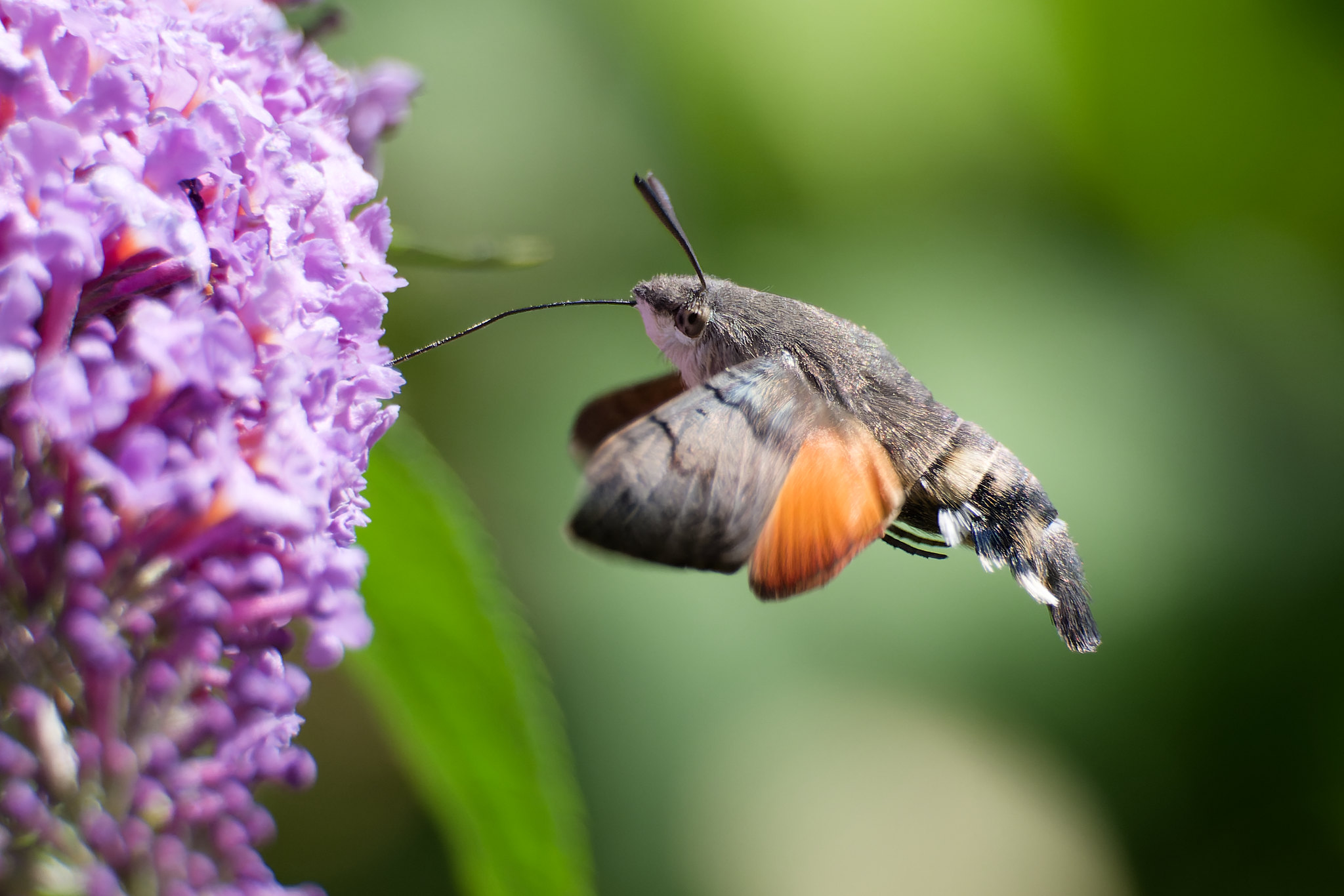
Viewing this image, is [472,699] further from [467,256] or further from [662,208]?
[662,208]

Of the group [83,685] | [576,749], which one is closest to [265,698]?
[83,685]

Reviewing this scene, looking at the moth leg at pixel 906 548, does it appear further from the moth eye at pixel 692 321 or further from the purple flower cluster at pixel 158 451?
the purple flower cluster at pixel 158 451

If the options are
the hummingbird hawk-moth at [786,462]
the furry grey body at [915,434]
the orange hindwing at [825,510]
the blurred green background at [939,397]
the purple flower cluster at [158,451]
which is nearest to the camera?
the purple flower cluster at [158,451]

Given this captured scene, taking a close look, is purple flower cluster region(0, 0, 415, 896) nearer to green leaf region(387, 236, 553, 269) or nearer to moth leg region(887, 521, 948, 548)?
green leaf region(387, 236, 553, 269)

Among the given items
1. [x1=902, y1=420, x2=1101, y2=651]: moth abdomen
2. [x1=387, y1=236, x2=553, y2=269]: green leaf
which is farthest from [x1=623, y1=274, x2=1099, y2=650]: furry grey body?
[x1=387, y1=236, x2=553, y2=269]: green leaf

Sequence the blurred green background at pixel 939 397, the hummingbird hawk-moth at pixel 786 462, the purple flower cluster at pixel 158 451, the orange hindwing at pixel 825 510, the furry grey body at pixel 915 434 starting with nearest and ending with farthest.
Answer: the purple flower cluster at pixel 158 451, the hummingbird hawk-moth at pixel 786 462, the orange hindwing at pixel 825 510, the furry grey body at pixel 915 434, the blurred green background at pixel 939 397

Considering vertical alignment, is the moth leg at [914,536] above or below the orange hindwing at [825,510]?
below

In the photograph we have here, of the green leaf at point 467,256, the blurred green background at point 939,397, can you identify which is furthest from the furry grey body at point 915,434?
the blurred green background at point 939,397

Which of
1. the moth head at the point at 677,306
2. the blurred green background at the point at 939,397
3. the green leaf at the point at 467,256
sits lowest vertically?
the blurred green background at the point at 939,397
